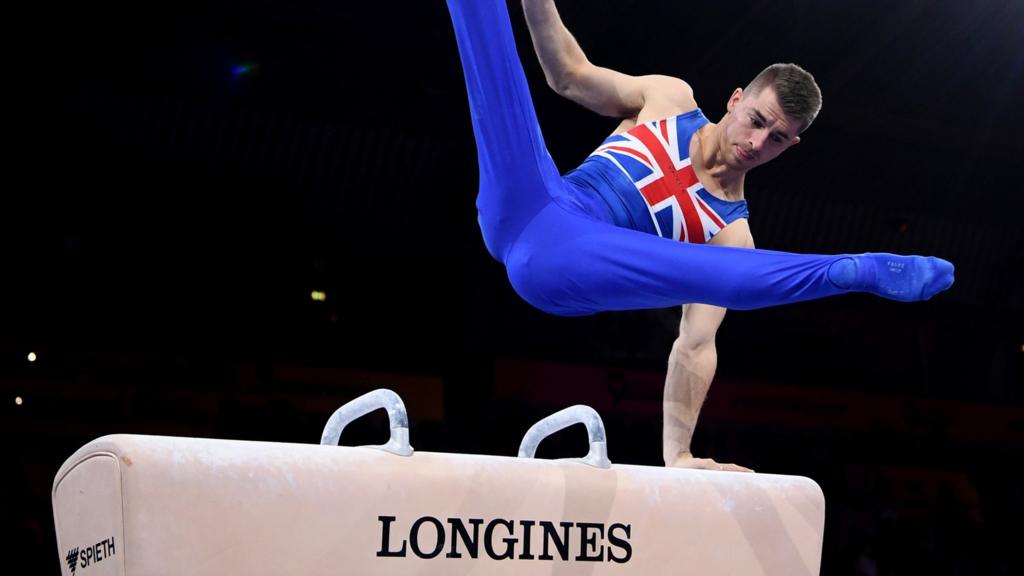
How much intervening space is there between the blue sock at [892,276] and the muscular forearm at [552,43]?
1.32 meters

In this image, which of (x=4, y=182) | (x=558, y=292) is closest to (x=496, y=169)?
(x=558, y=292)

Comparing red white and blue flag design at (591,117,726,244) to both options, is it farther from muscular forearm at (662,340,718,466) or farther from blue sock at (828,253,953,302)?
blue sock at (828,253,953,302)

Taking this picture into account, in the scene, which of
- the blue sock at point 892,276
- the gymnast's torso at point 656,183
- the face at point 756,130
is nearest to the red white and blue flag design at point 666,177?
the gymnast's torso at point 656,183

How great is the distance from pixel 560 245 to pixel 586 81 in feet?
2.48

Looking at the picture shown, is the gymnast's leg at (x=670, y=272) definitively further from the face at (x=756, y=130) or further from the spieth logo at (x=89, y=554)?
the spieth logo at (x=89, y=554)

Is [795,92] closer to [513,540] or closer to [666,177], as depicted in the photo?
[666,177]

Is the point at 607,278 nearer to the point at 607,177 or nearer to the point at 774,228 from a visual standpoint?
the point at 607,177

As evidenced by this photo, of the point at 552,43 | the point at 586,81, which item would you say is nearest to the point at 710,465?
A: the point at 586,81

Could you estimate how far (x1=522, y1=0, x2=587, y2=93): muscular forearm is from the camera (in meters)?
3.14

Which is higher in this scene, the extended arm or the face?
the face

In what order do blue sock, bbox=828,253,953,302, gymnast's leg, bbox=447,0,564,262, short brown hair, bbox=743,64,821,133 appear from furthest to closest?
short brown hair, bbox=743,64,821,133, gymnast's leg, bbox=447,0,564,262, blue sock, bbox=828,253,953,302

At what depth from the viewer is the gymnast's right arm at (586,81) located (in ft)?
10.5

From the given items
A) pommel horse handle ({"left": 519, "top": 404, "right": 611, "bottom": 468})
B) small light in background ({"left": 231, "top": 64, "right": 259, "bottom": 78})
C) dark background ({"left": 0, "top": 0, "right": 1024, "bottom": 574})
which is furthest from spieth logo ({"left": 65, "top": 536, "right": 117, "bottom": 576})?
small light in background ({"left": 231, "top": 64, "right": 259, "bottom": 78})

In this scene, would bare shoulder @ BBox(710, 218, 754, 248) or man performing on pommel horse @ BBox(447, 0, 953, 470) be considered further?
bare shoulder @ BBox(710, 218, 754, 248)
